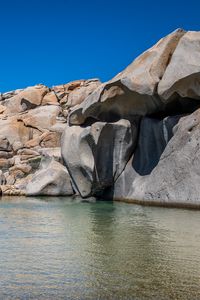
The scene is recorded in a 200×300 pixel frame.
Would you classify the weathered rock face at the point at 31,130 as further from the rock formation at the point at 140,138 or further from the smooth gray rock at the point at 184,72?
the smooth gray rock at the point at 184,72

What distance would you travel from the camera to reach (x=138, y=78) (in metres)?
26.9

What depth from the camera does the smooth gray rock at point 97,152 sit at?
3102 centimetres

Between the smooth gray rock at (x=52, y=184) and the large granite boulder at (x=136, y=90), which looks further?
the smooth gray rock at (x=52, y=184)

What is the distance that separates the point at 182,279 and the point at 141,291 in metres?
1.28

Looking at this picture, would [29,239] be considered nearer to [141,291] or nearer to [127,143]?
[141,291]

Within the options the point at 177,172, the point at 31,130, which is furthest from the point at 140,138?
the point at 31,130

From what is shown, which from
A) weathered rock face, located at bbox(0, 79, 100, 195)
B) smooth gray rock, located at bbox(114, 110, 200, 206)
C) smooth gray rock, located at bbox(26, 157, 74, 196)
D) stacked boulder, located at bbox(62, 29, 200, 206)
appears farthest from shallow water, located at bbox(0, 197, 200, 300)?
weathered rock face, located at bbox(0, 79, 100, 195)

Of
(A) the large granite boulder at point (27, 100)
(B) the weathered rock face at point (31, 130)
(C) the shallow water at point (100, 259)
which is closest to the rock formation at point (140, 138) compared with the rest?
(B) the weathered rock face at point (31, 130)

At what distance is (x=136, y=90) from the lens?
27.1 meters

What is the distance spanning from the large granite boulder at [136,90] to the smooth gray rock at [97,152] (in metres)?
1.02

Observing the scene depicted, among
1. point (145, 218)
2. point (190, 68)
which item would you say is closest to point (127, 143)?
point (190, 68)

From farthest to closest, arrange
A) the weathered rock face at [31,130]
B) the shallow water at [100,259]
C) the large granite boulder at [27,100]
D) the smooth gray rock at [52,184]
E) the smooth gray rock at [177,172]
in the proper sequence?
the large granite boulder at [27,100] < the weathered rock face at [31,130] < the smooth gray rock at [52,184] < the smooth gray rock at [177,172] < the shallow water at [100,259]

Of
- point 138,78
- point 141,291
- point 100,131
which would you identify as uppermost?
point 138,78

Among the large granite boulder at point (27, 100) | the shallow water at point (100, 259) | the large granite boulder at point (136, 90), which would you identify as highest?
the large granite boulder at point (27, 100)
